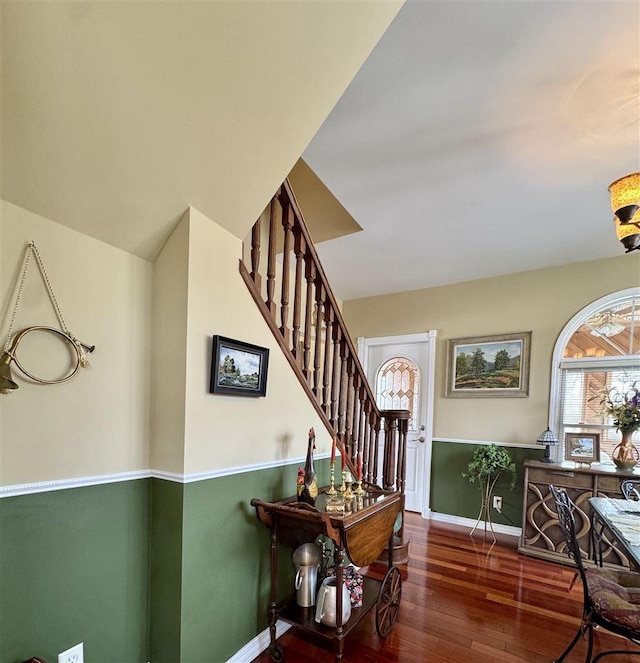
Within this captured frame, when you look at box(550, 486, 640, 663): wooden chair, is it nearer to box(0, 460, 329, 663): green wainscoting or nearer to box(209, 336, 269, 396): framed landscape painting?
box(0, 460, 329, 663): green wainscoting

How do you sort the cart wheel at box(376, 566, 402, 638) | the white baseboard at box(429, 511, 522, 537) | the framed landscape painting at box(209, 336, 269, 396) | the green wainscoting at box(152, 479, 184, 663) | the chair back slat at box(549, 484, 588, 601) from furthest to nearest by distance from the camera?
the white baseboard at box(429, 511, 522, 537), the cart wheel at box(376, 566, 402, 638), the chair back slat at box(549, 484, 588, 601), the framed landscape painting at box(209, 336, 269, 396), the green wainscoting at box(152, 479, 184, 663)

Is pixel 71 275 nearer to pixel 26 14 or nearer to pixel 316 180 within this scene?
pixel 26 14

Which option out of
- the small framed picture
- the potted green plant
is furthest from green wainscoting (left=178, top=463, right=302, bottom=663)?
the small framed picture

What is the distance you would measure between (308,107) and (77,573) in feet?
6.59

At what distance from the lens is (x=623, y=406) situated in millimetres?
3072


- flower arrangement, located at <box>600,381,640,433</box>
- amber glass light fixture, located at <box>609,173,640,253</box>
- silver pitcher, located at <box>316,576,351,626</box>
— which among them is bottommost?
silver pitcher, located at <box>316,576,351,626</box>

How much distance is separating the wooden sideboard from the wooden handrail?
4.11ft

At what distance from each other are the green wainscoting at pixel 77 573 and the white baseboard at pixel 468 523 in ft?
10.9

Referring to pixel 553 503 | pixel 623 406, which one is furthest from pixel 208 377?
pixel 623 406

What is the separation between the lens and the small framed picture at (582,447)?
327 centimetres

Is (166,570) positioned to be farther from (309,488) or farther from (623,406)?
(623,406)

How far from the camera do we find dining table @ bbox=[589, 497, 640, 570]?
5.05 ft

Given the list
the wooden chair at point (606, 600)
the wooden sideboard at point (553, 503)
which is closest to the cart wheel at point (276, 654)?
the wooden chair at point (606, 600)

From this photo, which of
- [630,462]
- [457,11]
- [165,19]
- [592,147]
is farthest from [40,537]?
[630,462]
